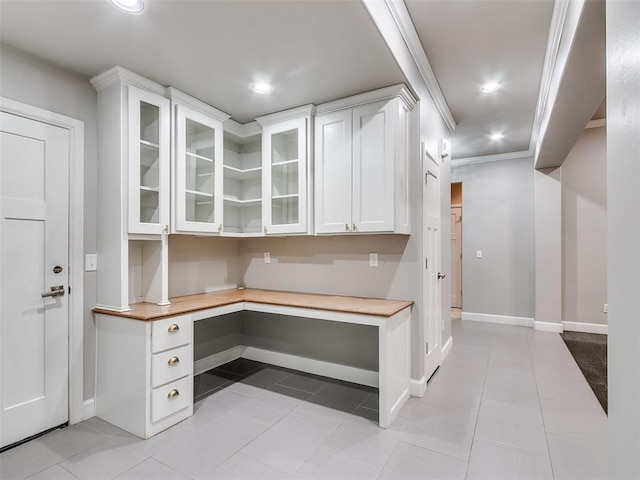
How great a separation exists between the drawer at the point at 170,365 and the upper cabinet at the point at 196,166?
0.96 metres

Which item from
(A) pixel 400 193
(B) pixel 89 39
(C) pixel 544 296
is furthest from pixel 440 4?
(C) pixel 544 296

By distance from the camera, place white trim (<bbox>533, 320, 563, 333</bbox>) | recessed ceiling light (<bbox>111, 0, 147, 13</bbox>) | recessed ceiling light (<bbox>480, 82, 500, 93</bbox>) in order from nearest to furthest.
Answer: recessed ceiling light (<bbox>111, 0, 147, 13</bbox>)
recessed ceiling light (<bbox>480, 82, 500, 93</bbox>)
white trim (<bbox>533, 320, 563, 333</bbox>)

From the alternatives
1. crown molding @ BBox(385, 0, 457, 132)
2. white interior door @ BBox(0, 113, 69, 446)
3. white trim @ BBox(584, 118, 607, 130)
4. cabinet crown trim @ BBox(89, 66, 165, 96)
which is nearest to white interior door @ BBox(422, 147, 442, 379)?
crown molding @ BBox(385, 0, 457, 132)

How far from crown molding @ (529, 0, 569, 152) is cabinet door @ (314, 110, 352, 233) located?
1.54 m

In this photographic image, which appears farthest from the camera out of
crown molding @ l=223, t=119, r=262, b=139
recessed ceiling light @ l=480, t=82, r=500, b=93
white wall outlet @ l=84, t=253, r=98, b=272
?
crown molding @ l=223, t=119, r=262, b=139

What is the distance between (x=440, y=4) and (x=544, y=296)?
4.47 meters

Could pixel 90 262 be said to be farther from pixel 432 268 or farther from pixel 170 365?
pixel 432 268

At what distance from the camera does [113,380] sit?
245cm

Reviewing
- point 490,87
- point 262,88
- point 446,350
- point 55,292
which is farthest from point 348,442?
point 490,87

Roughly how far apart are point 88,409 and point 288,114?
2915 millimetres

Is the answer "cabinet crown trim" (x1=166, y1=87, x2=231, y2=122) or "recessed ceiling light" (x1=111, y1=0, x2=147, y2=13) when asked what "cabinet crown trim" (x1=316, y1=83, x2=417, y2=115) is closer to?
"cabinet crown trim" (x1=166, y1=87, x2=231, y2=122)

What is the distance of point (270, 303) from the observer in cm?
296

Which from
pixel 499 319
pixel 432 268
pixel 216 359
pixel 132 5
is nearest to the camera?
pixel 132 5

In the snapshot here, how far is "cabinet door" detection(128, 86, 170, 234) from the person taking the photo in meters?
2.52
